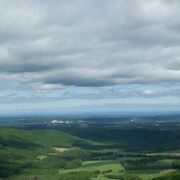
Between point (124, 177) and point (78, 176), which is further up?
point (78, 176)

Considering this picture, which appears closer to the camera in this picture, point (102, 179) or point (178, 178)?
point (178, 178)

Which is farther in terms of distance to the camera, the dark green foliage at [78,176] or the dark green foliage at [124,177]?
the dark green foliage at [78,176]

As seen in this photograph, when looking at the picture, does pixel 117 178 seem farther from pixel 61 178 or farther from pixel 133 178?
pixel 61 178

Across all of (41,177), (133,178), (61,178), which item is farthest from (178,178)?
(41,177)

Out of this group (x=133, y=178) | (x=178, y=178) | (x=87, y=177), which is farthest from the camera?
(x=87, y=177)

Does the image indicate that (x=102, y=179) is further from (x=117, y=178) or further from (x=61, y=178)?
(x=61, y=178)

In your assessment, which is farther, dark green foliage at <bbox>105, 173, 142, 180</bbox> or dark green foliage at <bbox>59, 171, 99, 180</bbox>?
dark green foliage at <bbox>59, 171, 99, 180</bbox>

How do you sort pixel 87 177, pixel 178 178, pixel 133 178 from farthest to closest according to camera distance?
pixel 87 177, pixel 133 178, pixel 178 178

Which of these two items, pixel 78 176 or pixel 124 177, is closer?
pixel 124 177

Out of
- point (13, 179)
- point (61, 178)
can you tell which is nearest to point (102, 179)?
point (61, 178)
